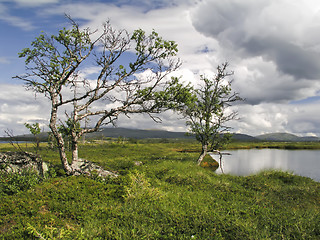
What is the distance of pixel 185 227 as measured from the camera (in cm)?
788

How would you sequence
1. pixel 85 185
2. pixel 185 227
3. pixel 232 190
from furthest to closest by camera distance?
pixel 232 190
pixel 85 185
pixel 185 227

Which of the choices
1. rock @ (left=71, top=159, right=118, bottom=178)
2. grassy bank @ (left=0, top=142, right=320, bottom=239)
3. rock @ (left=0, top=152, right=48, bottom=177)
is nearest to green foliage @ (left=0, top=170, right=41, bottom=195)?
grassy bank @ (left=0, top=142, right=320, bottom=239)

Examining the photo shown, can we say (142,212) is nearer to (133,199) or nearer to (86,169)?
(133,199)

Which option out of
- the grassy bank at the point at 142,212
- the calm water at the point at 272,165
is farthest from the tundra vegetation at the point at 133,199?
the calm water at the point at 272,165

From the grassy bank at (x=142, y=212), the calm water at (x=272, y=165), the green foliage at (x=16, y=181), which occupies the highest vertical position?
the green foliage at (x=16, y=181)

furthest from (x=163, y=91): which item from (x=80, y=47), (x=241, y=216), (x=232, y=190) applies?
(x=241, y=216)

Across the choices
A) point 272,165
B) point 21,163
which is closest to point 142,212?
point 21,163

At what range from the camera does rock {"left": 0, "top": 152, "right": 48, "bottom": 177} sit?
44.5ft

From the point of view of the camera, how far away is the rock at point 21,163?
44.5 feet

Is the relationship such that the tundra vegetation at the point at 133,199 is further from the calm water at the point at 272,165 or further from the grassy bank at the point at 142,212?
the calm water at the point at 272,165

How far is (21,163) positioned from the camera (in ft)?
46.3

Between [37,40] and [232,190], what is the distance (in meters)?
18.2

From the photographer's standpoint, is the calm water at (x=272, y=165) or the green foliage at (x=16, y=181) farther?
the calm water at (x=272, y=165)

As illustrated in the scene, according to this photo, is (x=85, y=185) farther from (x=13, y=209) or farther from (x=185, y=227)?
(x=185, y=227)
